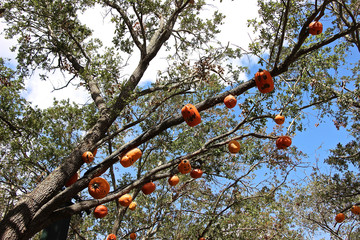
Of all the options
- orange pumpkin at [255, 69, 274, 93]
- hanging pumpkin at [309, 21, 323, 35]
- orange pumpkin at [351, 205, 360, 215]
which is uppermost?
hanging pumpkin at [309, 21, 323, 35]

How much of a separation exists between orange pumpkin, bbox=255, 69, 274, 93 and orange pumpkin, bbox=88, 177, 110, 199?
3.63 m

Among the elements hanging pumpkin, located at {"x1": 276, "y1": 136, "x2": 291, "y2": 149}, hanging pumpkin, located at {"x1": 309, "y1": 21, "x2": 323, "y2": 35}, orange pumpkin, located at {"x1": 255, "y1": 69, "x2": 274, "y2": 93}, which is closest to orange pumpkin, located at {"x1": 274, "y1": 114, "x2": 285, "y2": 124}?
hanging pumpkin, located at {"x1": 276, "y1": 136, "x2": 291, "y2": 149}

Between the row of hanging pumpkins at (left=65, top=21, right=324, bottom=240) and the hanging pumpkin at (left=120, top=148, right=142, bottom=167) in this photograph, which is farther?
the hanging pumpkin at (left=120, top=148, right=142, bottom=167)

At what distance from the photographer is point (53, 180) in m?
5.02

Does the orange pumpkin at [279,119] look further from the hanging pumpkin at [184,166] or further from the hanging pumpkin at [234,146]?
the hanging pumpkin at [184,166]

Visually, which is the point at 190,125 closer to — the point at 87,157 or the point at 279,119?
the point at 279,119

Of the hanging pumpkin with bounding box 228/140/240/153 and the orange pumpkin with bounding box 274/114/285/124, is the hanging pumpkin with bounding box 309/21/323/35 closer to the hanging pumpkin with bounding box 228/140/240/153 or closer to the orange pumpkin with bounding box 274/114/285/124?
the orange pumpkin with bounding box 274/114/285/124

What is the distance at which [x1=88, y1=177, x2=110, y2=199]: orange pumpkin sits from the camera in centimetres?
495

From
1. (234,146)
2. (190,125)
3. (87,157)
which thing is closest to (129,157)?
(87,157)

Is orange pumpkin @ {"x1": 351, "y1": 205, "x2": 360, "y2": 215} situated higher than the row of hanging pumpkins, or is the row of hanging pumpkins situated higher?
the row of hanging pumpkins

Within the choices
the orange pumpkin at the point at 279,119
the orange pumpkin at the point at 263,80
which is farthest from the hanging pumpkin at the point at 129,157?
the orange pumpkin at the point at 279,119

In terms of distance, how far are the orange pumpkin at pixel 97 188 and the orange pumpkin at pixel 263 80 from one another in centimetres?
363

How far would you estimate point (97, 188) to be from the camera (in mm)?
4961

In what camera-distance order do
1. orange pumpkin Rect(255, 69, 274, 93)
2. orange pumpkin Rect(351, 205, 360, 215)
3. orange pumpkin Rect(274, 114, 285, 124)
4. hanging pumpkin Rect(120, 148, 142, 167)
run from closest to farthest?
orange pumpkin Rect(255, 69, 274, 93) < hanging pumpkin Rect(120, 148, 142, 167) < orange pumpkin Rect(274, 114, 285, 124) < orange pumpkin Rect(351, 205, 360, 215)
